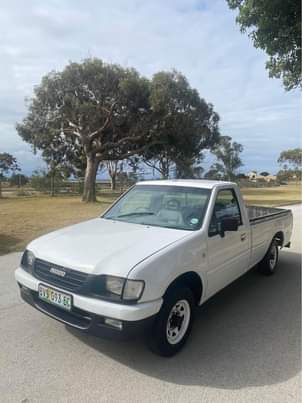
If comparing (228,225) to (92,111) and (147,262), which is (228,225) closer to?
(147,262)

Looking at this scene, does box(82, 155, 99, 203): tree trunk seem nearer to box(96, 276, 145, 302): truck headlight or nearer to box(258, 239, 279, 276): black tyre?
box(258, 239, 279, 276): black tyre

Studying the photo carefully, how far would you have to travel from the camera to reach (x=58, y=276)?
2971mm

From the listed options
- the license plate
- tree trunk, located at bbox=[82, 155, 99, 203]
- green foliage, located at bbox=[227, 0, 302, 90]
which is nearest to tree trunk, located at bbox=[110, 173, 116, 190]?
tree trunk, located at bbox=[82, 155, 99, 203]

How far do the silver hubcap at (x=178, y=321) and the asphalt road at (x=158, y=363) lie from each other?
173 mm

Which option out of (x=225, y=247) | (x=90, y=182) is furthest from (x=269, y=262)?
(x=90, y=182)

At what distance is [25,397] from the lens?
8.02ft

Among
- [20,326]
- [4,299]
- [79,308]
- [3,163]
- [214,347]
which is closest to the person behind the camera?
[79,308]

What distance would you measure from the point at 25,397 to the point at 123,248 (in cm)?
141

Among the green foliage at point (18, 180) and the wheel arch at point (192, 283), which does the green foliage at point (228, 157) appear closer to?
the green foliage at point (18, 180)

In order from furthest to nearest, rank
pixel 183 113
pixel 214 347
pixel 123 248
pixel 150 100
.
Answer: pixel 183 113 → pixel 150 100 → pixel 214 347 → pixel 123 248

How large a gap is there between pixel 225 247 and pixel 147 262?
1.46 m

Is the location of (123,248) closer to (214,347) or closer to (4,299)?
(214,347)

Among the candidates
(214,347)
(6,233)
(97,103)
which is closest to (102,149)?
(97,103)

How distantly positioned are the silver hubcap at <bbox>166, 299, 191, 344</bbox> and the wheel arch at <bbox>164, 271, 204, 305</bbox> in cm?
19
